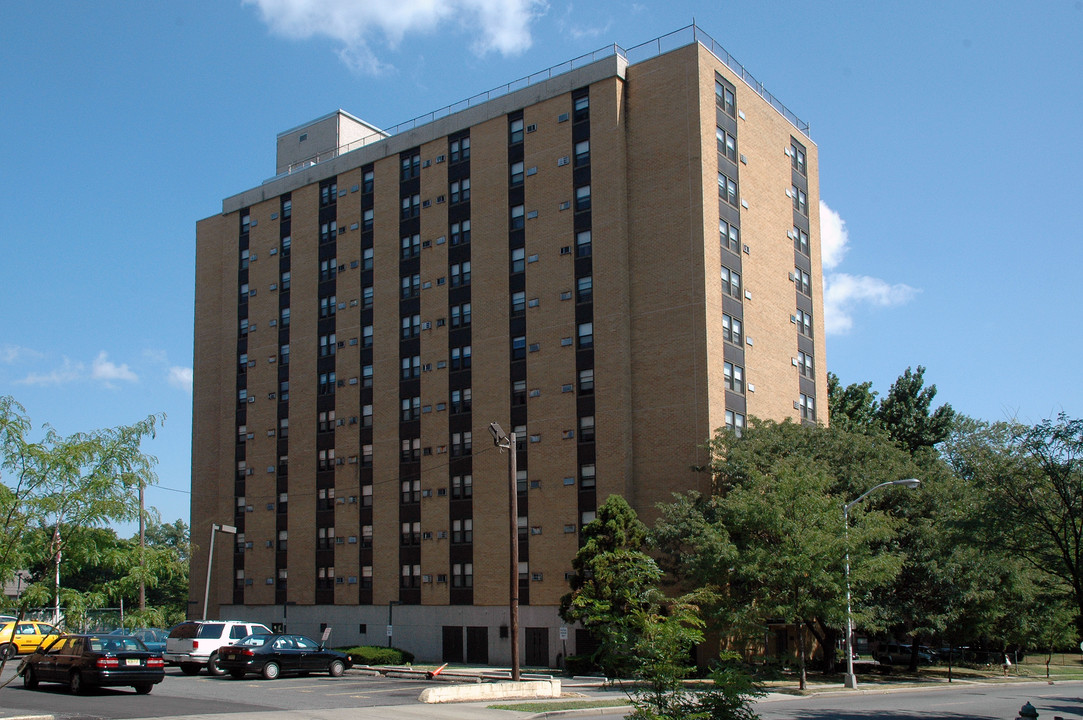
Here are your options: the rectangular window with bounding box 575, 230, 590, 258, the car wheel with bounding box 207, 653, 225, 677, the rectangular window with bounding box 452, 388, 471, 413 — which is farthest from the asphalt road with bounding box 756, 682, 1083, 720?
the rectangular window with bounding box 452, 388, 471, 413

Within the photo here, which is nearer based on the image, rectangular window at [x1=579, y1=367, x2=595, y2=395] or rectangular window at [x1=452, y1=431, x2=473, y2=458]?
rectangular window at [x1=579, y1=367, x2=595, y2=395]

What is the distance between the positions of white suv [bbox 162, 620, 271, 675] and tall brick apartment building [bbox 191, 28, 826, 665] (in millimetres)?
17500

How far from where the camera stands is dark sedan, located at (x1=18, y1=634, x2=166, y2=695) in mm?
29078

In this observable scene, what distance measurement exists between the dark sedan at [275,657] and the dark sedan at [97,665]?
21.0 ft

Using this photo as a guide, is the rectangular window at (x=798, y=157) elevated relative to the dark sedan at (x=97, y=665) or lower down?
elevated

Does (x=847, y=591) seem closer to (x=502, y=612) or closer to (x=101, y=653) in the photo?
(x=502, y=612)

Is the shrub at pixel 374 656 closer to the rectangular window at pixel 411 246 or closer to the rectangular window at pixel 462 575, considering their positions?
the rectangular window at pixel 462 575

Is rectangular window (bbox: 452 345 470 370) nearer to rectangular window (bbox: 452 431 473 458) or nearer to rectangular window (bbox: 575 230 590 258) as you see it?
rectangular window (bbox: 452 431 473 458)

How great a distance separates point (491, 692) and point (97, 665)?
37.6ft

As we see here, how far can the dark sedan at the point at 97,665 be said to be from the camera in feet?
95.4

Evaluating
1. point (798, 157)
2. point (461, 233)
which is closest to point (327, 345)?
point (461, 233)

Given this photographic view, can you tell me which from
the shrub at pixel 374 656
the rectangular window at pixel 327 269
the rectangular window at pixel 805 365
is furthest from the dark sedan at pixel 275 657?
the rectangular window at pixel 805 365

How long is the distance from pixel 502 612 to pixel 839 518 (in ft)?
68.8

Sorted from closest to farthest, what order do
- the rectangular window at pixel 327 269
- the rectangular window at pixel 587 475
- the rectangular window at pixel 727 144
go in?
1. the rectangular window at pixel 587 475
2. the rectangular window at pixel 727 144
3. the rectangular window at pixel 327 269
